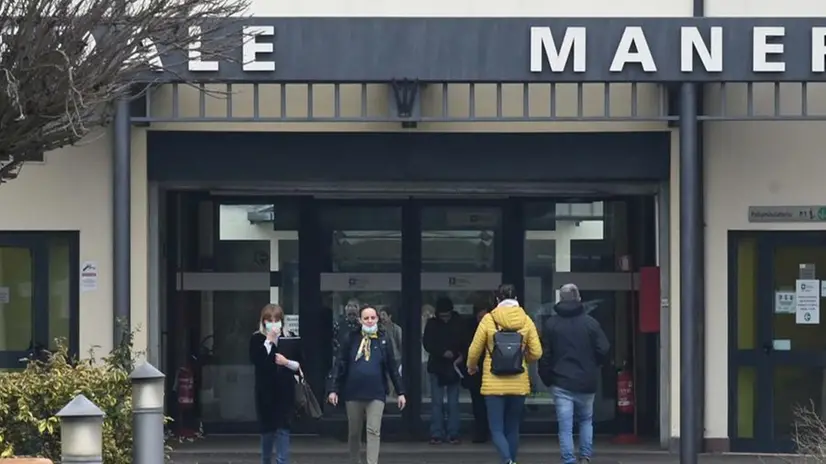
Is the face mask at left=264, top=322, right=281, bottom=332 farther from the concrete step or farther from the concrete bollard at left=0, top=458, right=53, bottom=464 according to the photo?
the concrete bollard at left=0, top=458, right=53, bottom=464

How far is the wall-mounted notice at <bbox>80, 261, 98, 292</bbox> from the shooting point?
1453 cm

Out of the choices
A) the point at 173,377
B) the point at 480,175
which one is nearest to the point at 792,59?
the point at 480,175

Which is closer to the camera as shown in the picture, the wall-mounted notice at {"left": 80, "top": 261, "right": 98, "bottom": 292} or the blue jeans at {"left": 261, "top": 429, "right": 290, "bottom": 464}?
the blue jeans at {"left": 261, "top": 429, "right": 290, "bottom": 464}

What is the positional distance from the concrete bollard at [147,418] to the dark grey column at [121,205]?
16.9 feet

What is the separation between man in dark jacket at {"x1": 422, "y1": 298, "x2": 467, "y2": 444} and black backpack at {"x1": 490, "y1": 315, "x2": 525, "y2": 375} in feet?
9.73

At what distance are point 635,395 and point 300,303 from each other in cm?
381

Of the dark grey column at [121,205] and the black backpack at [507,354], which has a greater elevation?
the dark grey column at [121,205]

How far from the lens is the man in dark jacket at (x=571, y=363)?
41.4 ft

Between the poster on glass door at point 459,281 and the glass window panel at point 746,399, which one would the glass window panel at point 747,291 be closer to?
the glass window panel at point 746,399

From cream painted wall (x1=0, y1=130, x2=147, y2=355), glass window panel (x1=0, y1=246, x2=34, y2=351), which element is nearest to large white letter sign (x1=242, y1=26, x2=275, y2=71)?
cream painted wall (x1=0, y1=130, x2=147, y2=355)

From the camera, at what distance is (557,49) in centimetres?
1305

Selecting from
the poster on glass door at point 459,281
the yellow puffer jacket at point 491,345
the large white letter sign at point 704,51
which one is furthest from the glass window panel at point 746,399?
the large white letter sign at point 704,51

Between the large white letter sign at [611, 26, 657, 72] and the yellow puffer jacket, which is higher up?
the large white letter sign at [611, 26, 657, 72]

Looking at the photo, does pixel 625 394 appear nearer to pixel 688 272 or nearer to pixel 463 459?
pixel 463 459
